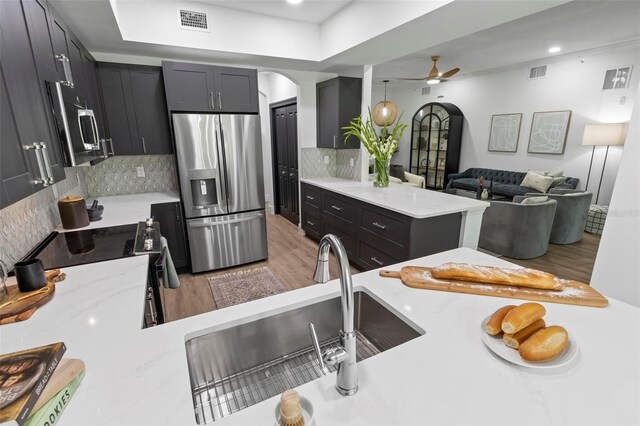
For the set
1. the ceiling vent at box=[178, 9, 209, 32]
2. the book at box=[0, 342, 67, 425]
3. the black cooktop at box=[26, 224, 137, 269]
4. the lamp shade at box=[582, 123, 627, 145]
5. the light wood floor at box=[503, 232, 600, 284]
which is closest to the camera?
the book at box=[0, 342, 67, 425]

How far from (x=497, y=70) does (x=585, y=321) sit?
7.34m

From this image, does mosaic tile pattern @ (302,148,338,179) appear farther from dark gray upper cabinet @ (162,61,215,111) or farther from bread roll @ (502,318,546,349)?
bread roll @ (502,318,546,349)

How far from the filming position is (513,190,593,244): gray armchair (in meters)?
4.07

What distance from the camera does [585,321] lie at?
107 centimetres

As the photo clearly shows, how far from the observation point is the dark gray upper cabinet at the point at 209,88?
303 cm

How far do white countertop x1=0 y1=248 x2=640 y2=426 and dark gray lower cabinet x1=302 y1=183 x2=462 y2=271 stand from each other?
1460 mm

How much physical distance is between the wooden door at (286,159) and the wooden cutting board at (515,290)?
12.6ft

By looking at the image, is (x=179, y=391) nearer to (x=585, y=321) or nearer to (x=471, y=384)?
(x=471, y=384)

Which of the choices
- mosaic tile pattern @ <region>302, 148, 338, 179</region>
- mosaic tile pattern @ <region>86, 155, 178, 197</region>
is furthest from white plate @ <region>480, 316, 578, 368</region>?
mosaic tile pattern @ <region>302, 148, 338, 179</region>

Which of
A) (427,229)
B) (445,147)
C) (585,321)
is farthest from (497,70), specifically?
(585,321)

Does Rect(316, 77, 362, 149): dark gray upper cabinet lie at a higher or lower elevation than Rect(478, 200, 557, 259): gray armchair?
higher

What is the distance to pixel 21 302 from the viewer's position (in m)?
1.21

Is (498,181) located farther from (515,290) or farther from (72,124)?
(72,124)

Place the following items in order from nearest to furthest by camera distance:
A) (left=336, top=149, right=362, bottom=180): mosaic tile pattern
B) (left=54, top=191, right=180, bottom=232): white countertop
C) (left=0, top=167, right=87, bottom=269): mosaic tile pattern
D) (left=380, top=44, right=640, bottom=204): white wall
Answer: (left=0, top=167, right=87, bottom=269): mosaic tile pattern → (left=54, top=191, right=180, bottom=232): white countertop → (left=336, top=149, right=362, bottom=180): mosaic tile pattern → (left=380, top=44, right=640, bottom=204): white wall
